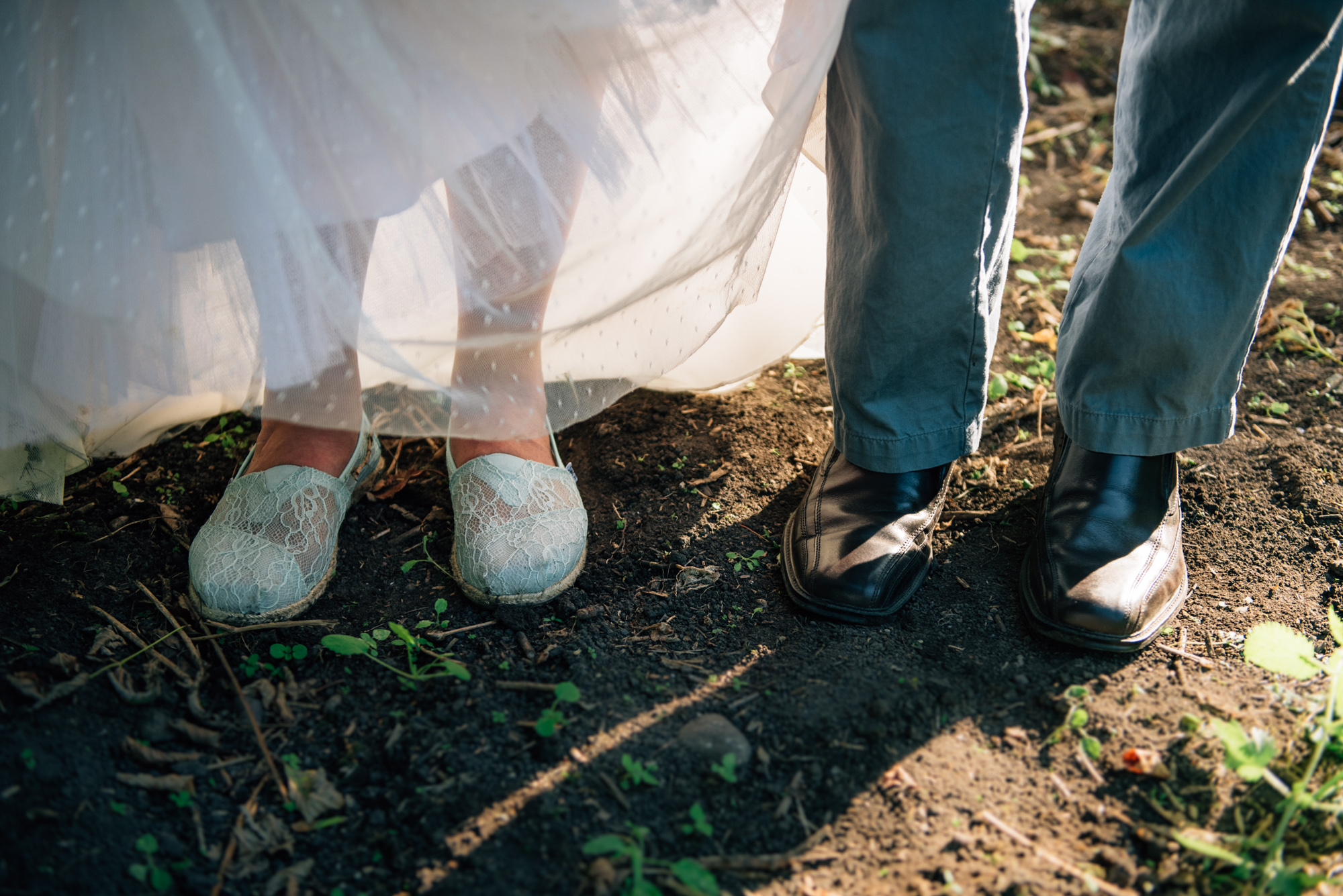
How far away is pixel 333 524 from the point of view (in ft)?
4.26

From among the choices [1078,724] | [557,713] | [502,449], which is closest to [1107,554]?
[1078,724]

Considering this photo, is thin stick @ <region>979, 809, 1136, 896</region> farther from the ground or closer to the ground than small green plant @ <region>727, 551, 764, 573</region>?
closer to the ground

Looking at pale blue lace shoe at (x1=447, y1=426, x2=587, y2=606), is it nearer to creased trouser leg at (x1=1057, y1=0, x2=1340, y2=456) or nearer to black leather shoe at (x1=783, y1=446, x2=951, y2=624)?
black leather shoe at (x1=783, y1=446, x2=951, y2=624)

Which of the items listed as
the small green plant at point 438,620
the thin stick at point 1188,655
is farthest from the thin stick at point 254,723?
the thin stick at point 1188,655

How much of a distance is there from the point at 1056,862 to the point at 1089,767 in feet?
0.50

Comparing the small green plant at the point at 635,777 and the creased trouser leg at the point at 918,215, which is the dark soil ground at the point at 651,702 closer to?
the small green plant at the point at 635,777

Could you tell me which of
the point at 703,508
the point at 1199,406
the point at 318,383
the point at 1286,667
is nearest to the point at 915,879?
the point at 1286,667

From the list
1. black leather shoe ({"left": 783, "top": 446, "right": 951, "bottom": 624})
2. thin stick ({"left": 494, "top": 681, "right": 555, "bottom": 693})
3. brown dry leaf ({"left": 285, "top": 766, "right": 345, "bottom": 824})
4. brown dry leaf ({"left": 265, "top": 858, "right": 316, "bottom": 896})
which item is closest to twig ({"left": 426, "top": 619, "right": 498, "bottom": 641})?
thin stick ({"left": 494, "top": 681, "right": 555, "bottom": 693})

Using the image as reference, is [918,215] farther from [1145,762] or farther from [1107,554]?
[1145,762]

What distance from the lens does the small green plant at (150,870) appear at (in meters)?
0.88

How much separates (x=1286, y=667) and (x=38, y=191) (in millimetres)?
1689

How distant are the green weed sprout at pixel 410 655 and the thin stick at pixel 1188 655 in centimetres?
101

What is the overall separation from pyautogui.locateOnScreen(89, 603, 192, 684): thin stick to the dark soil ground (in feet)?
0.05

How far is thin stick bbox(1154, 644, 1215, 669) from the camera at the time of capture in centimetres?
117
